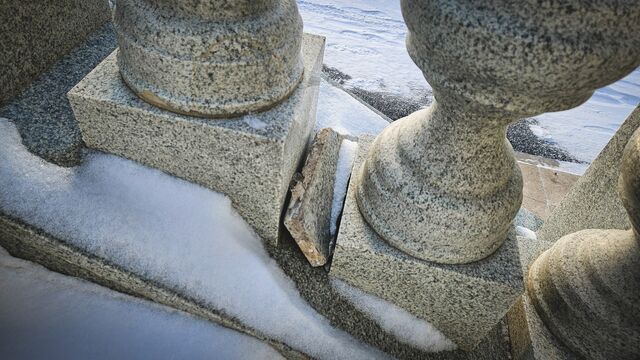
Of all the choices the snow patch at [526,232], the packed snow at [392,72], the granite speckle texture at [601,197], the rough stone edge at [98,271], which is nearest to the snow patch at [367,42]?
the packed snow at [392,72]

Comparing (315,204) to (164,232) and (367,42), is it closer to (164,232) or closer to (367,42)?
(164,232)

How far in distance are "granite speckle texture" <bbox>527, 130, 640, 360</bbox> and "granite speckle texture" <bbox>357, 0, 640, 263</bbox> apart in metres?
0.39

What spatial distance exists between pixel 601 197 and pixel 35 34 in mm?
3800

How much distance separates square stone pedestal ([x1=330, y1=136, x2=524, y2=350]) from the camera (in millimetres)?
1991

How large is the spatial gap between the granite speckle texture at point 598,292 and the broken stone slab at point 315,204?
1255 millimetres

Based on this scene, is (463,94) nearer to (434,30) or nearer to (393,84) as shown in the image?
(434,30)

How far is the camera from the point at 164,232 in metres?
2.08

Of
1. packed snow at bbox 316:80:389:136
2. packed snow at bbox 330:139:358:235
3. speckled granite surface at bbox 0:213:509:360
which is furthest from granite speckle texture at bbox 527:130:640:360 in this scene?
packed snow at bbox 316:80:389:136

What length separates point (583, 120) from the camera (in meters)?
6.02

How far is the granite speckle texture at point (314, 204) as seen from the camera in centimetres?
216

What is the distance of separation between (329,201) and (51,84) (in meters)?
1.99

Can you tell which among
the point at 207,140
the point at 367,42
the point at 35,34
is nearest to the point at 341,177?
the point at 207,140

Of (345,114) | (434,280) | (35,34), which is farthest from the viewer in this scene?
(345,114)

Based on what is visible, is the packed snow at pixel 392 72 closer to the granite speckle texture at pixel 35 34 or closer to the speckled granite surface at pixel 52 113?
the granite speckle texture at pixel 35 34
